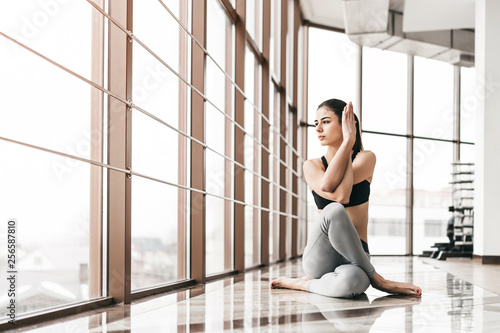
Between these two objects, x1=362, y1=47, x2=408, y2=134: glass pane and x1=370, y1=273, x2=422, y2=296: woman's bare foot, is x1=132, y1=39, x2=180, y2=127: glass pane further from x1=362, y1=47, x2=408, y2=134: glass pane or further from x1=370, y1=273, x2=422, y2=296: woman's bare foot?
x1=362, y1=47, x2=408, y2=134: glass pane

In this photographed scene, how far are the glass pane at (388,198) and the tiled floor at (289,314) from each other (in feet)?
14.8

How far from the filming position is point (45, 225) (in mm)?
1391

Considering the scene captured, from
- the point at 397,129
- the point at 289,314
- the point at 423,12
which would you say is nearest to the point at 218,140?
the point at 289,314

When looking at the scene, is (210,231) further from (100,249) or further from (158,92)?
(100,249)

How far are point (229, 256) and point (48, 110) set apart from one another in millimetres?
1948

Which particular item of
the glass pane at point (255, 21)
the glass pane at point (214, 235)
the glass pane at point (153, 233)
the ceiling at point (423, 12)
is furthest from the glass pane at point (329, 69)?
A: the glass pane at point (153, 233)

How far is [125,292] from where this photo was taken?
1532mm

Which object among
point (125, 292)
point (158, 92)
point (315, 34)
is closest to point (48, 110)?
point (125, 292)

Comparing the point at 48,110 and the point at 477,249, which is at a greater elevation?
the point at 48,110

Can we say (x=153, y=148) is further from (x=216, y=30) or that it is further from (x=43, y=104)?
(x=216, y=30)

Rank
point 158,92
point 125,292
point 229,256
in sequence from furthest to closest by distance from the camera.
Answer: point 229,256, point 158,92, point 125,292

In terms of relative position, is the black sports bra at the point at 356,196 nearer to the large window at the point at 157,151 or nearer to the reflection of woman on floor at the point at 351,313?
the reflection of woman on floor at the point at 351,313

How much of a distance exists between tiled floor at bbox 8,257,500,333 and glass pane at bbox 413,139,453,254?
474 centimetres

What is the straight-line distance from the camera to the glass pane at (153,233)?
1.96 meters
